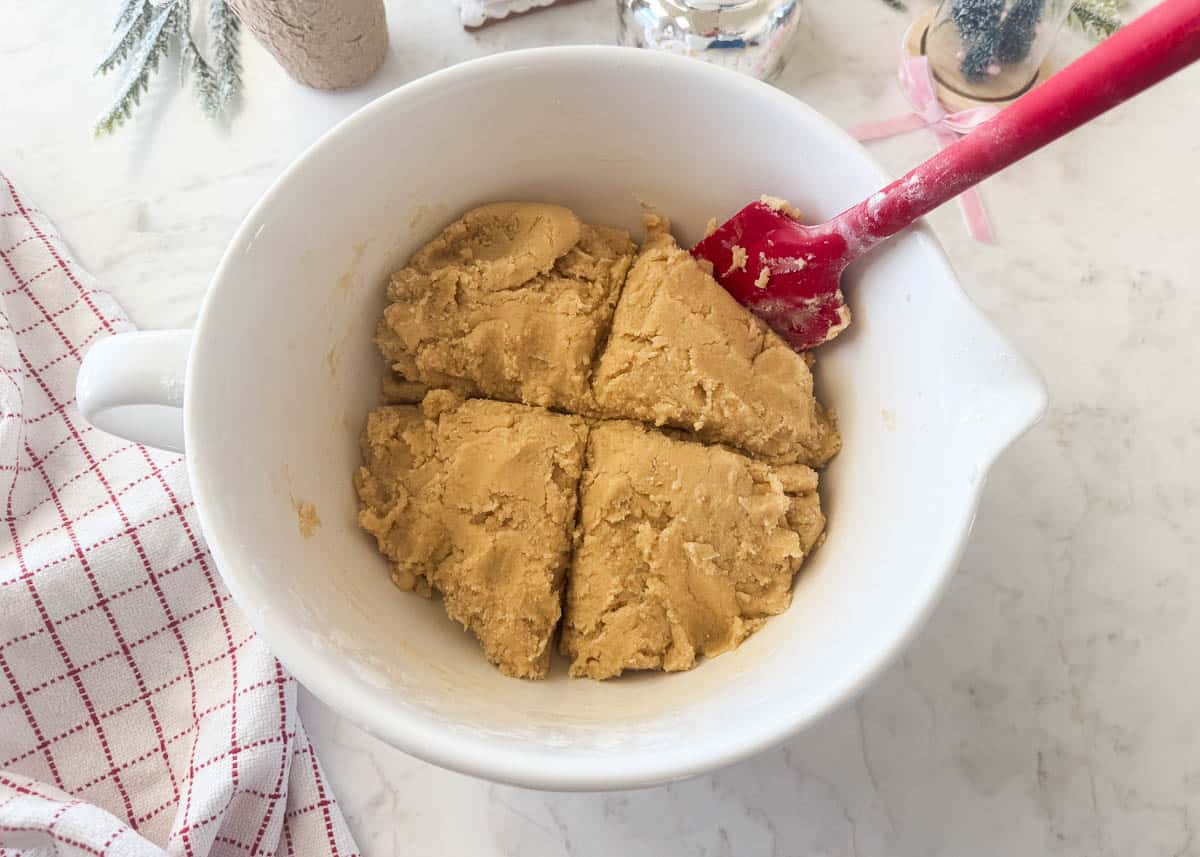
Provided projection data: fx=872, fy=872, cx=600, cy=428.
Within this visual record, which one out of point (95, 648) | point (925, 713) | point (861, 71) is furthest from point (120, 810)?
point (861, 71)

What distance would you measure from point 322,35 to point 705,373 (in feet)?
2.27

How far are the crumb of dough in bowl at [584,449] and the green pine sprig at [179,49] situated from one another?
21.1 inches

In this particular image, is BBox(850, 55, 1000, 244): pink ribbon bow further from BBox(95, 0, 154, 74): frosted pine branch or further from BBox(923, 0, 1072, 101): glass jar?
BBox(95, 0, 154, 74): frosted pine branch

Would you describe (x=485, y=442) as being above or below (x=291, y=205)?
below

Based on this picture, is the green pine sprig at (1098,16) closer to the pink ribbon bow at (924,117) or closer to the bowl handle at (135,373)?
the pink ribbon bow at (924,117)

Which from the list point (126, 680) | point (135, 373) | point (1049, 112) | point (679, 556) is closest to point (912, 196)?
point (1049, 112)

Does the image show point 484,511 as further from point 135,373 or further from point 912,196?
point 912,196

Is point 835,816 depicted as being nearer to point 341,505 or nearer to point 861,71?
point 341,505

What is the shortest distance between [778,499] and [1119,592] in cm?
47

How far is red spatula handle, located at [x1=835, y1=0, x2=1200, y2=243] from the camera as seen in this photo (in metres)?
0.60

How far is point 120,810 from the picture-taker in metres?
0.94

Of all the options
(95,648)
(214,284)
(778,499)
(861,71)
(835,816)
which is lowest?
(835,816)

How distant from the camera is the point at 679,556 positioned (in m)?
0.85

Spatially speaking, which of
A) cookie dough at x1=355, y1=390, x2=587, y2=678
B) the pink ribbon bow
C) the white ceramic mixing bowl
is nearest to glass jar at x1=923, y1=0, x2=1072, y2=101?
the pink ribbon bow
